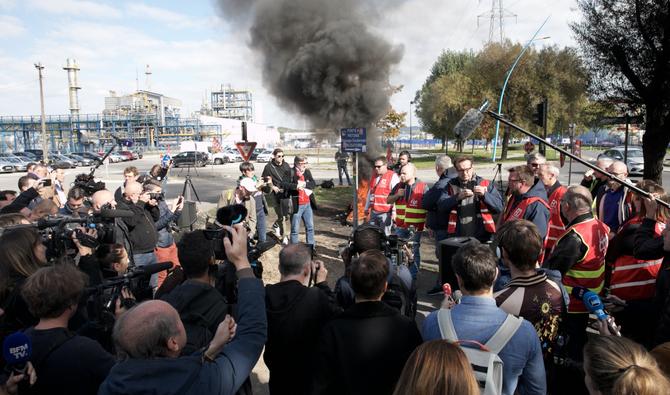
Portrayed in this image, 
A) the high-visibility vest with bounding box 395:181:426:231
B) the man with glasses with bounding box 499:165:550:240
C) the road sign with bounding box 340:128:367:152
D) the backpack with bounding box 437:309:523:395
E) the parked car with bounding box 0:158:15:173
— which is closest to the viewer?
the backpack with bounding box 437:309:523:395

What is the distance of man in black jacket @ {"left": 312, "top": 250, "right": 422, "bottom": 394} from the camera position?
209cm

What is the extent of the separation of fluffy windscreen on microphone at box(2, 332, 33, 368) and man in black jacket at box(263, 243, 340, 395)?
3.51ft

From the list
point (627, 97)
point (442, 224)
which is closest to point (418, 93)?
point (627, 97)

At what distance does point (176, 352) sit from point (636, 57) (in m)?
11.3

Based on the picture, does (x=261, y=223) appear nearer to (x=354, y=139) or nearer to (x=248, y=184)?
(x=248, y=184)

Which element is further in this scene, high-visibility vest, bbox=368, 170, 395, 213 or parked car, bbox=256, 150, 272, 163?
parked car, bbox=256, 150, 272, 163

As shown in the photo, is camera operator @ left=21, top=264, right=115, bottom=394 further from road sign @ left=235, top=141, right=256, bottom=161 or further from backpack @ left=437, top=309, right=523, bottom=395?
road sign @ left=235, top=141, right=256, bottom=161

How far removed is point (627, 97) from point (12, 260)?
1198 cm

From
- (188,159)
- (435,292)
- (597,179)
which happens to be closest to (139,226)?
(435,292)

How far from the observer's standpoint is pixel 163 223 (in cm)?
562

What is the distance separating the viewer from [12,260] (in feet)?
9.59

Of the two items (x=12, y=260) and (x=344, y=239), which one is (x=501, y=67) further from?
(x=12, y=260)

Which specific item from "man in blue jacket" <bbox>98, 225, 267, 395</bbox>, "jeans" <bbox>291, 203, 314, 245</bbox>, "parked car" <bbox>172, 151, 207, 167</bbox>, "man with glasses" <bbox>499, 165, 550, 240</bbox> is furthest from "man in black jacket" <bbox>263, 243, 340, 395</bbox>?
"parked car" <bbox>172, 151, 207, 167</bbox>

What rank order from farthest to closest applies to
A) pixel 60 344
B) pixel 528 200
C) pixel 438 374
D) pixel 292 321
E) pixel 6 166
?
pixel 6 166, pixel 528 200, pixel 292 321, pixel 60 344, pixel 438 374
